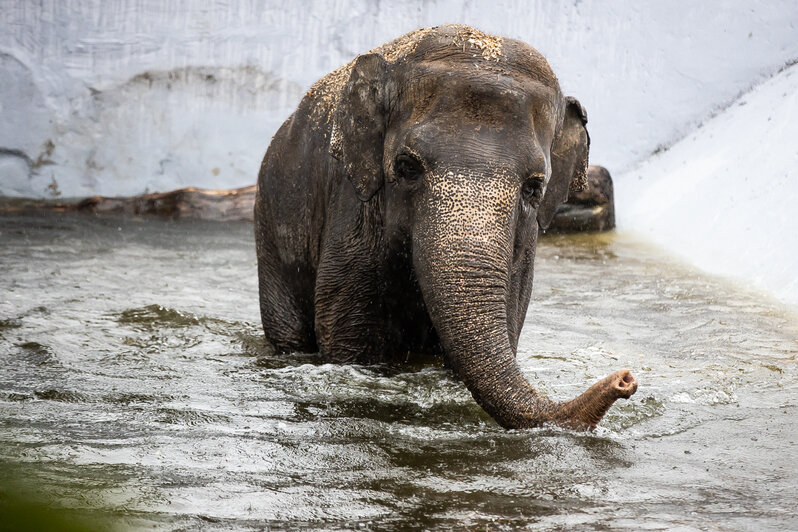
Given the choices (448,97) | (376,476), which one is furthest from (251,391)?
(448,97)

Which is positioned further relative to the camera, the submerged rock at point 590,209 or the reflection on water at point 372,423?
the submerged rock at point 590,209

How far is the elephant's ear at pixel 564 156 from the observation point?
176 inches

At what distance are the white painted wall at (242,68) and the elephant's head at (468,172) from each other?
865 cm

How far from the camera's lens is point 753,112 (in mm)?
11703

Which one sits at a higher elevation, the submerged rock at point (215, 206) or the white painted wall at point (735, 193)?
the white painted wall at point (735, 193)

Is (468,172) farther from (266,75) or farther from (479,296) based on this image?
(266,75)

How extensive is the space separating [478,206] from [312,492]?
1.21m

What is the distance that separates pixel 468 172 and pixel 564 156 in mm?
877

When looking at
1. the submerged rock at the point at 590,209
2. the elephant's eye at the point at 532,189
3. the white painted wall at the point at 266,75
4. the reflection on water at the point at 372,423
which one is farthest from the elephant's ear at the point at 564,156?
the white painted wall at the point at 266,75

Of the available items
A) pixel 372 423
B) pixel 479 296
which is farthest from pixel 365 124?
pixel 372 423

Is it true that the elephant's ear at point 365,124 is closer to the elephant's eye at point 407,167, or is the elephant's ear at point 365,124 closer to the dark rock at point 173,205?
the elephant's eye at point 407,167

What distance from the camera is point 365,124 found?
4273 millimetres

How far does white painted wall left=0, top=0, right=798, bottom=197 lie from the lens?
12438 mm

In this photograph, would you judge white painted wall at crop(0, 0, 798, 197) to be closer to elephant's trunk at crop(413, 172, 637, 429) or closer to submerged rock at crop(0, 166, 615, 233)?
submerged rock at crop(0, 166, 615, 233)
